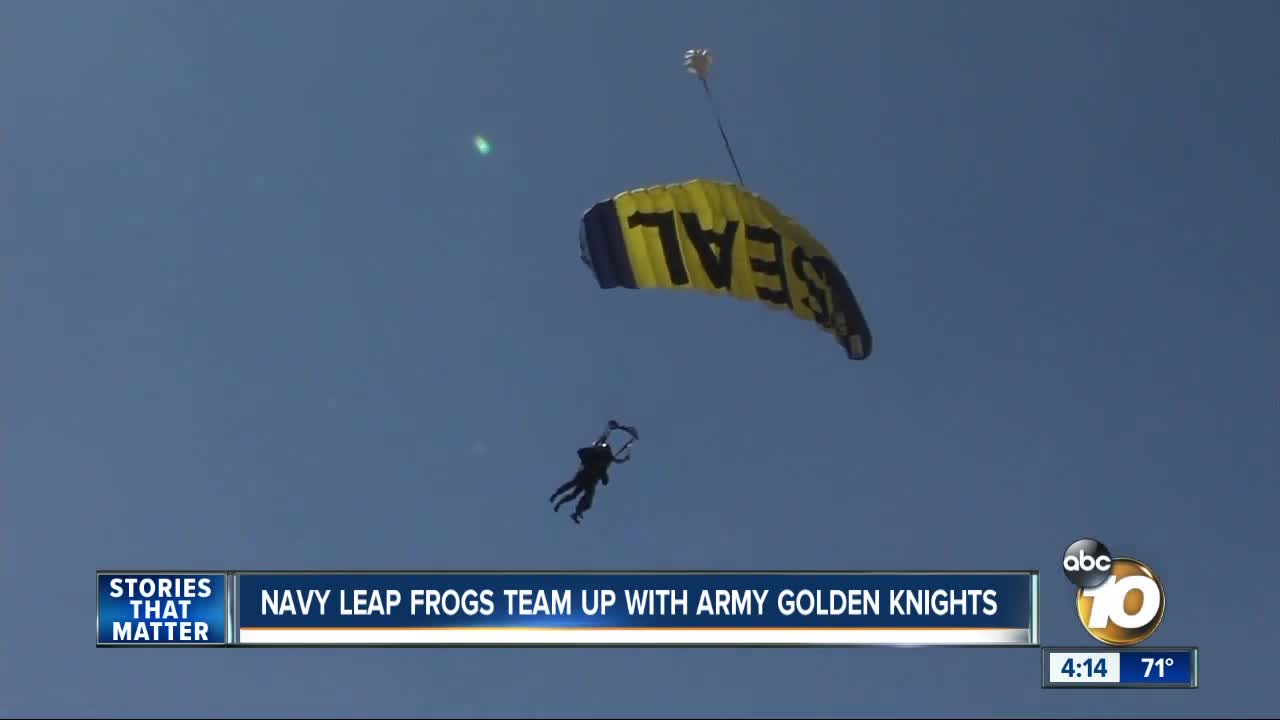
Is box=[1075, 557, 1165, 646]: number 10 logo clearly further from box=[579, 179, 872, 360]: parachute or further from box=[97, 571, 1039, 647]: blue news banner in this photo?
box=[579, 179, 872, 360]: parachute

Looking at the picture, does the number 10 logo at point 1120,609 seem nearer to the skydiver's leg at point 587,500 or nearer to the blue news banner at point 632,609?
the blue news banner at point 632,609

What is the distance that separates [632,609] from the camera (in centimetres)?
3080

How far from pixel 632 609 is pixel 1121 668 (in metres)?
8.87

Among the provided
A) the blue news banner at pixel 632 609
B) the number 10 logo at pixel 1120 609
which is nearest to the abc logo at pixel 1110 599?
the number 10 logo at pixel 1120 609

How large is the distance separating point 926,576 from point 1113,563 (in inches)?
157

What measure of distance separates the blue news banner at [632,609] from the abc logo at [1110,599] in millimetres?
1612

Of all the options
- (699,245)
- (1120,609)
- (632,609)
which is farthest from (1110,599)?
(699,245)

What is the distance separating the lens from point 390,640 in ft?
101

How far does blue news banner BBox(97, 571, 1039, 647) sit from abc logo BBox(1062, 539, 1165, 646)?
1.61 m

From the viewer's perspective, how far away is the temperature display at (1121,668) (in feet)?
104

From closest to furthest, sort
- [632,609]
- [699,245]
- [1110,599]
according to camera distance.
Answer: [699,245]
[632,609]
[1110,599]

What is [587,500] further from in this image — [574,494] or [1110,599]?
[1110,599]

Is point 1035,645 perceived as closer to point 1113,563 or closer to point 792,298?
point 1113,563

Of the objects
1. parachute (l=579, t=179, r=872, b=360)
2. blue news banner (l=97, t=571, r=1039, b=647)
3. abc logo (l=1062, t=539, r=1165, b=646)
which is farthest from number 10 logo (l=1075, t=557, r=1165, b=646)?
parachute (l=579, t=179, r=872, b=360)
